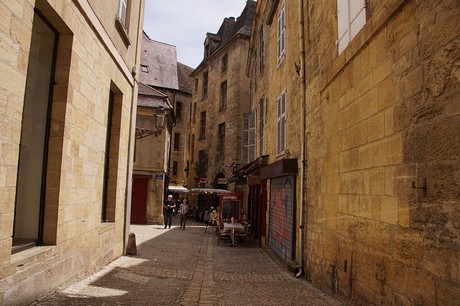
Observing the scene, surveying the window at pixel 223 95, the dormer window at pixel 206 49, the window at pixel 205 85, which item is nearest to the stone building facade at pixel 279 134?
the window at pixel 223 95

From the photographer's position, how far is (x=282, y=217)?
9219 millimetres

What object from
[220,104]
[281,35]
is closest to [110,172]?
[281,35]

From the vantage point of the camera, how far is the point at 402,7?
3.60 meters

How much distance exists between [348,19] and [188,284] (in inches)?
183

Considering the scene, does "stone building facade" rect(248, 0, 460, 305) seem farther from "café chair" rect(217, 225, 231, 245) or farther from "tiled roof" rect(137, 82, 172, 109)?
"tiled roof" rect(137, 82, 172, 109)

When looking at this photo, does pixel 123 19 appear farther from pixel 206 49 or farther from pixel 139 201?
pixel 206 49

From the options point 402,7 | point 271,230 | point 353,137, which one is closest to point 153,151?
point 271,230

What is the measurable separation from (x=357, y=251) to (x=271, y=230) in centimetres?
623

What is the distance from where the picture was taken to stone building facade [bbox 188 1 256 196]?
75.9 ft

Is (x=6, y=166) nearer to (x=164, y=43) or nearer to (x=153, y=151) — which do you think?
(x=153, y=151)

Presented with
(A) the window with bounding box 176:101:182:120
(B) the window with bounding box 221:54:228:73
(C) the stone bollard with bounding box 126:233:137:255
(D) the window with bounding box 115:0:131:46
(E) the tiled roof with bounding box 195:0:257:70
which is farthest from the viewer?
(A) the window with bounding box 176:101:182:120

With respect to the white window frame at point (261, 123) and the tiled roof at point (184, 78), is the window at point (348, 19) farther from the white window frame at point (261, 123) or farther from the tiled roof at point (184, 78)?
the tiled roof at point (184, 78)

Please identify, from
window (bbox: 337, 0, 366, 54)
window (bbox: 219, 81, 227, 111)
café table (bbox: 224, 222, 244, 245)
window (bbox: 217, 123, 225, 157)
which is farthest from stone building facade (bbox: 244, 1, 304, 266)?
window (bbox: 219, 81, 227, 111)

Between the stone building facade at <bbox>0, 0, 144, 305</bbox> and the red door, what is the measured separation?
1259 centimetres
